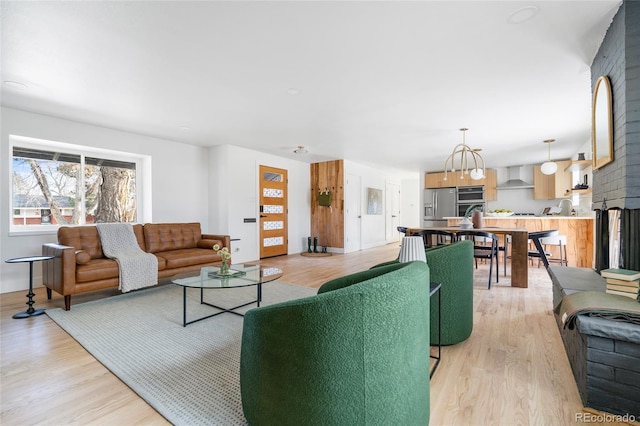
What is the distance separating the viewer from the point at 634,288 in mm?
1697

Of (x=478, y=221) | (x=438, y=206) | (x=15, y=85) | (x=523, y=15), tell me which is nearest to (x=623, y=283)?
(x=523, y=15)

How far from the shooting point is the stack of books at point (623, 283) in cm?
170

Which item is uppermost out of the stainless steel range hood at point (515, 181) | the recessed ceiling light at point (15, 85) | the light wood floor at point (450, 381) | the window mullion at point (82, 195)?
the recessed ceiling light at point (15, 85)

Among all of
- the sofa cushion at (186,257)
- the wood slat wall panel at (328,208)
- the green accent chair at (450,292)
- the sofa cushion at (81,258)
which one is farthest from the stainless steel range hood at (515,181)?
A: the sofa cushion at (81,258)

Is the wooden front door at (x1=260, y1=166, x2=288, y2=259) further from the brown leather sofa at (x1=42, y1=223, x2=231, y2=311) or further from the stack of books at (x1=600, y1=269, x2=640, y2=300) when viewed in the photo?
the stack of books at (x1=600, y1=269, x2=640, y2=300)

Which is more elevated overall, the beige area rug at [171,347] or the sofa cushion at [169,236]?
the sofa cushion at [169,236]

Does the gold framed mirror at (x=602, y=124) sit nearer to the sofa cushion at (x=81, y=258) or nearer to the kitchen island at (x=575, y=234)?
the kitchen island at (x=575, y=234)

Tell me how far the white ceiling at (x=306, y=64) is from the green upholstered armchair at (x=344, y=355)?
1820 mm

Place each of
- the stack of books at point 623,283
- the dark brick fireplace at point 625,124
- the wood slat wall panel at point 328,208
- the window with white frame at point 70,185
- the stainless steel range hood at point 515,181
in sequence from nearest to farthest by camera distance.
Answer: the stack of books at point 623,283 < the dark brick fireplace at point 625,124 < the window with white frame at point 70,185 < the wood slat wall panel at point 328,208 < the stainless steel range hood at point 515,181

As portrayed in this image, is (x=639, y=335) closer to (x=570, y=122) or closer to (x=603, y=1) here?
(x=603, y=1)

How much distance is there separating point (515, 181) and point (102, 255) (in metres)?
8.82

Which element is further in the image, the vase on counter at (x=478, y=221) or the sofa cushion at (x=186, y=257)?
the vase on counter at (x=478, y=221)

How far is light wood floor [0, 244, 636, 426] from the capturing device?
150 centimetres

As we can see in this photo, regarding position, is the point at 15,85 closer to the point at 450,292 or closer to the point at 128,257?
the point at 128,257
